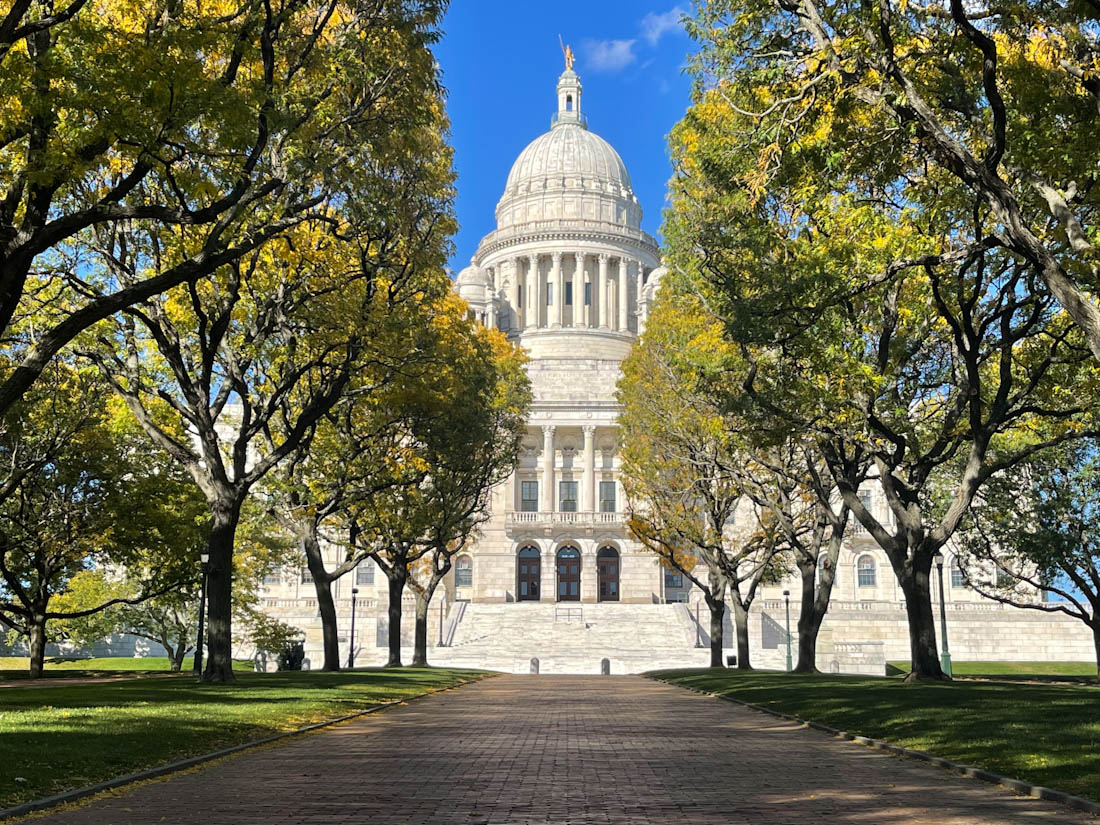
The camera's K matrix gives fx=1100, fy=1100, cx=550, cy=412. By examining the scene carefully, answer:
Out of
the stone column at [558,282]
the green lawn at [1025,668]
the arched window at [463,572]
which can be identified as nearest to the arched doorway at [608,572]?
the arched window at [463,572]

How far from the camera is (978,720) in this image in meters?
16.5

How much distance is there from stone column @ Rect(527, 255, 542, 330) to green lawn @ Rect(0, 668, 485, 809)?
87452 mm

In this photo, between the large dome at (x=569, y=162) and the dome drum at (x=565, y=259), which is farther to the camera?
the large dome at (x=569, y=162)

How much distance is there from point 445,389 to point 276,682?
957cm

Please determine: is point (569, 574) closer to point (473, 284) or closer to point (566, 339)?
point (566, 339)

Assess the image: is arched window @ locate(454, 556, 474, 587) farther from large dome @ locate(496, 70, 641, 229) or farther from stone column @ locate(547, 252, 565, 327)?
large dome @ locate(496, 70, 641, 229)

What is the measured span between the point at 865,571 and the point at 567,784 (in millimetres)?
82674

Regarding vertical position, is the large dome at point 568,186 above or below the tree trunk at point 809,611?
above

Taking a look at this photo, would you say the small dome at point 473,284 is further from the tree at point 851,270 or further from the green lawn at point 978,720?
the green lawn at point 978,720

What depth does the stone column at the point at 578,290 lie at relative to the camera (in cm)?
11425

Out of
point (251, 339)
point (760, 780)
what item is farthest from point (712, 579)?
point (760, 780)

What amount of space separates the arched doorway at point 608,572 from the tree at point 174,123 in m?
66.4

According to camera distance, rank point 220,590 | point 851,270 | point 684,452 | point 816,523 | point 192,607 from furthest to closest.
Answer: point 192,607 < point 684,452 < point 816,523 < point 220,590 < point 851,270

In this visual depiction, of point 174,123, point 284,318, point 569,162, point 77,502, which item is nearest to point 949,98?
point 174,123
